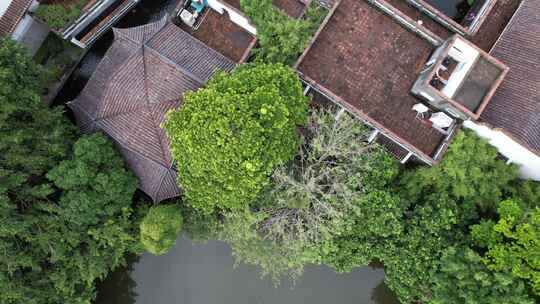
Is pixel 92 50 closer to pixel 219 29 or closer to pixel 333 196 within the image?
pixel 219 29

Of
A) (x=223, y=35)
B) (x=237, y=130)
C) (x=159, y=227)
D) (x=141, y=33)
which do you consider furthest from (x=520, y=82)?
(x=141, y=33)

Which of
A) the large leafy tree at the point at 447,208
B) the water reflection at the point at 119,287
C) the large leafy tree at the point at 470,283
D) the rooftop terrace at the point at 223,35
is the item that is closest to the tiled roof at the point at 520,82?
the large leafy tree at the point at 447,208

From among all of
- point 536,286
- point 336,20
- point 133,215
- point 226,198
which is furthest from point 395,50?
point 133,215

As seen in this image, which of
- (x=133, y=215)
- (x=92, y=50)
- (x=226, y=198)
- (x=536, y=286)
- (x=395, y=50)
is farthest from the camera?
(x=92, y=50)

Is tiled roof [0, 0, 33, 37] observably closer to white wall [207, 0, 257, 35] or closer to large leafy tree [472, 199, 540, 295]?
white wall [207, 0, 257, 35]

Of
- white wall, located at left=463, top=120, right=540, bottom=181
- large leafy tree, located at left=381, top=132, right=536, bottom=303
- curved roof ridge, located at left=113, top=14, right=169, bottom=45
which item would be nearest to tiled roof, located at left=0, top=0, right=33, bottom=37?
curved roof ridge, located at left=113, top=14, right=169, bottom=45

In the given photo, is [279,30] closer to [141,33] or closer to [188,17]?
[188,17]
